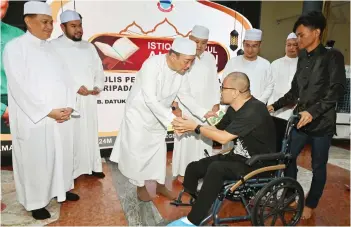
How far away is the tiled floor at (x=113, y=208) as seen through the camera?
8.61 ft

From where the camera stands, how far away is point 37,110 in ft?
8.06

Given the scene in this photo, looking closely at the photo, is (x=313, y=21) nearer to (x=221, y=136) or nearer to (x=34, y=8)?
(x=221, y=136)

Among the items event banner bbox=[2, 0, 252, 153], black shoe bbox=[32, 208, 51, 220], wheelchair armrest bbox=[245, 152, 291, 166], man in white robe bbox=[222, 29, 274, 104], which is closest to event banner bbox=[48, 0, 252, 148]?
event banner bbox=[2, 0, 252, 153]

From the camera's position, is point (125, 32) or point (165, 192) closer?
point (165, 192)

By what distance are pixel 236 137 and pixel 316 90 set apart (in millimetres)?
840

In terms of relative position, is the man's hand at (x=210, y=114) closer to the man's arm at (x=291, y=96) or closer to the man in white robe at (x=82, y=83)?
the man's arm at (x=291, y=96)

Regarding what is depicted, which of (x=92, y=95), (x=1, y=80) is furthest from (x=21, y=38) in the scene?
(x=1, y=80)

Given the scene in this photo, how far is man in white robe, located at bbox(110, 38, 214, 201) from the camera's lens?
2.66 metres

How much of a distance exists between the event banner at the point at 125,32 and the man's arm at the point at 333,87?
7.98 feet

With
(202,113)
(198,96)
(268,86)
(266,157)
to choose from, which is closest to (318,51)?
(266,157)

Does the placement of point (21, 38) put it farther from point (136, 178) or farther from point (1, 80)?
point (136, 178)

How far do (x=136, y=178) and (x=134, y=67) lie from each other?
191cm

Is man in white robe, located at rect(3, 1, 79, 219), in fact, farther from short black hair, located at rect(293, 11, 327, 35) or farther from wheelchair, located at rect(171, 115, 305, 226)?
short black hair, located at rect(293, 11, 327, 35)

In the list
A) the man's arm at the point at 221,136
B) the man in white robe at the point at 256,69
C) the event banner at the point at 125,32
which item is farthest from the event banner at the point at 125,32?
the man's arm at the point at 221,136
